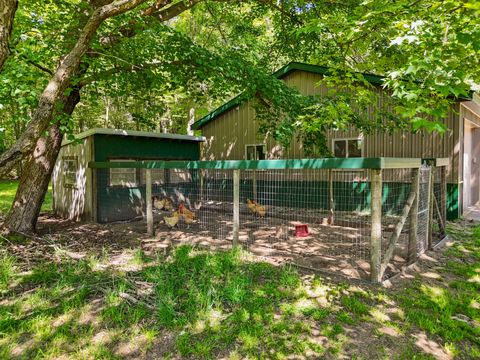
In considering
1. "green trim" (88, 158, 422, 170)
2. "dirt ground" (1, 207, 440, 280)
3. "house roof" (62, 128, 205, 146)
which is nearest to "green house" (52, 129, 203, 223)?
"house roof" (62, 128, 205, 146)

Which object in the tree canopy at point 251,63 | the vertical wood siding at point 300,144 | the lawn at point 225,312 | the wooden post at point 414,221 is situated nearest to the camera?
the lawn at point 225,312

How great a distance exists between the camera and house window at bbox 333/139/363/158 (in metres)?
9.50

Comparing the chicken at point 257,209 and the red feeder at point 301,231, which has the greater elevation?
the chicken at point 257,209

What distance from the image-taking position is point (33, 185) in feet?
21.3

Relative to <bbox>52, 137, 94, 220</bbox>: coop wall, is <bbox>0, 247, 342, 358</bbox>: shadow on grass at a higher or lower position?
lower

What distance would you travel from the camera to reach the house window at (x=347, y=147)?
950cm

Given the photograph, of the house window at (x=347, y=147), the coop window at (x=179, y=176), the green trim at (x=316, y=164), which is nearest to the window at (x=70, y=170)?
the coop window at (x=179, y=176)

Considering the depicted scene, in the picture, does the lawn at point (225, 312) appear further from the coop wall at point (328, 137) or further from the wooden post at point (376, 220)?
the coop wall at point (328, 137)

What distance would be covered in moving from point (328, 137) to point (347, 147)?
684mm

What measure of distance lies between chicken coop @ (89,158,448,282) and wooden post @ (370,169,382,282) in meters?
0.01

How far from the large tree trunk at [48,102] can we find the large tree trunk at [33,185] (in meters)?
2.90

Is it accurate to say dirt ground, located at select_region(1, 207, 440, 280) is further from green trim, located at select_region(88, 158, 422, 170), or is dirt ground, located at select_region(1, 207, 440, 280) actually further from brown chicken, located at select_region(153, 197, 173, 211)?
green trim, located at select_region(88, 158, 422, 170)

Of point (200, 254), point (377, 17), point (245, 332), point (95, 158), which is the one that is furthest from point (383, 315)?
point (95, 158)

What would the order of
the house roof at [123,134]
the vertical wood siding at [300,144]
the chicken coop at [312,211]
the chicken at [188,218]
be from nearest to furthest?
the chicken coop at [312,211], the chicken at [188,218], the house roof at [123,134], the vertical wood siding at [300,144]
